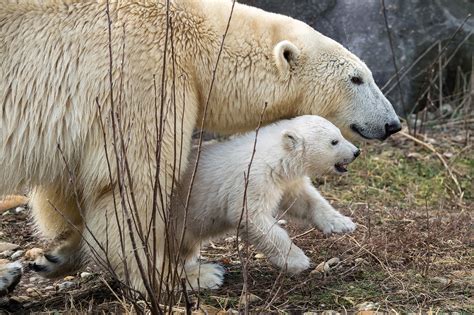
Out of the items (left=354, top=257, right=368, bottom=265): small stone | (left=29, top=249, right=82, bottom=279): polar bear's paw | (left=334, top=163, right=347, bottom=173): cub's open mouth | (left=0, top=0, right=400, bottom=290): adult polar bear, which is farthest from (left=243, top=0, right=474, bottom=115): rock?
(left=29, top=249, right=82, bottom=279): polar bear's paw

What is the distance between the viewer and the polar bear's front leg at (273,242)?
4.99m

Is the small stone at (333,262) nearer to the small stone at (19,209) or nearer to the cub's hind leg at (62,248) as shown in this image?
the cub's hind leg at (62,248)

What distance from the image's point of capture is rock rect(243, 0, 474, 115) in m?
9.33

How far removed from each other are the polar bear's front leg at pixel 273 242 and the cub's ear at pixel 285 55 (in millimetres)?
843

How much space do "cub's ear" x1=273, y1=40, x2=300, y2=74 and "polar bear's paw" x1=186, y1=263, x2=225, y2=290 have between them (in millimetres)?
1175

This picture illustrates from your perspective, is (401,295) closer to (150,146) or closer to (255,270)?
(255,270)

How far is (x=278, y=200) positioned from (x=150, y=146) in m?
0.84

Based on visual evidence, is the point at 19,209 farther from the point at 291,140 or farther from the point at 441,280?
the point at 441,280

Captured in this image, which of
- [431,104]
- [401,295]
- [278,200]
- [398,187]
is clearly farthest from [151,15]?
[431,104]

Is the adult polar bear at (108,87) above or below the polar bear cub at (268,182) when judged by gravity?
above

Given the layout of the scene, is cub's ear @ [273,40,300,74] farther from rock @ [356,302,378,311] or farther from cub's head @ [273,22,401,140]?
rock @ [356,302,378,311]

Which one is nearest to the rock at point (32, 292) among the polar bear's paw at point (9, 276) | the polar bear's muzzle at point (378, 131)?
the polar bear's paw at point (9, 276)

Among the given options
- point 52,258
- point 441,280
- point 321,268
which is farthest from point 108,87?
point 441,280

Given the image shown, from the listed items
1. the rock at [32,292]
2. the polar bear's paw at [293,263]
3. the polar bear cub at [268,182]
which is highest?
the polar bear cub at [268,182]
